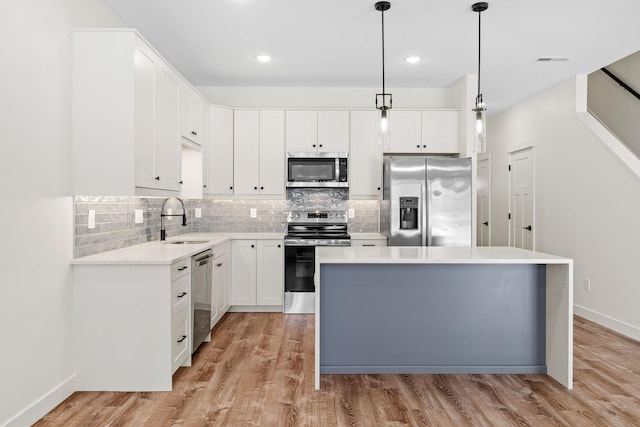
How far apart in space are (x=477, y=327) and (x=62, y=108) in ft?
10.3

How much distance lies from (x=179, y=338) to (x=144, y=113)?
5.25ft

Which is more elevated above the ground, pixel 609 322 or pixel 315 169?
pixel 315 169

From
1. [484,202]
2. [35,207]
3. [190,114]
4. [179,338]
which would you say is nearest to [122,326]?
[179,338]

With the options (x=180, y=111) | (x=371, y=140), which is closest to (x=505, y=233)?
(x=371, y=140)

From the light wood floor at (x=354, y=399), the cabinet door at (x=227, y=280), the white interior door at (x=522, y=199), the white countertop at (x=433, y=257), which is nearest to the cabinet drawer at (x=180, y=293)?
the light wood floor at (x=354, y=399)

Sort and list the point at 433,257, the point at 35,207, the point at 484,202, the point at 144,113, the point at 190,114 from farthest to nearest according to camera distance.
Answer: the point at 484,202, the point at 190,114, the point at 144,113, the point at 433,257, the point at 35,207

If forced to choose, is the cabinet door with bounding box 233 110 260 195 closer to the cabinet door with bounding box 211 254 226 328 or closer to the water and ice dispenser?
the cabinet door with bounding box 211 254 226 328

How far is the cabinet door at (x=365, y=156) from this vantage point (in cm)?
491

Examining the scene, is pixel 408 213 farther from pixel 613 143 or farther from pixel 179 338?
pixel 179 338

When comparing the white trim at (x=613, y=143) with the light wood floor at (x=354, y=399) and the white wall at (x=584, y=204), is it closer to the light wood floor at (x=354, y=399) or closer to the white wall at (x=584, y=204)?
A: the white wall at (x=584, y=204)

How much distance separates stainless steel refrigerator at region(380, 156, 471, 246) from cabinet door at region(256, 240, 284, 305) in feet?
4.22

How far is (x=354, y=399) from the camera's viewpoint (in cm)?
263

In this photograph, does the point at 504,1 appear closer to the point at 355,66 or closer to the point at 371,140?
the point at 355,66

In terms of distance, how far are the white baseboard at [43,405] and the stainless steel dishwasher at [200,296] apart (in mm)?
840
